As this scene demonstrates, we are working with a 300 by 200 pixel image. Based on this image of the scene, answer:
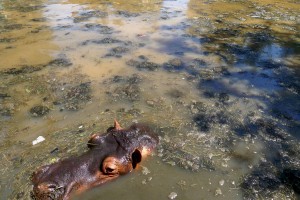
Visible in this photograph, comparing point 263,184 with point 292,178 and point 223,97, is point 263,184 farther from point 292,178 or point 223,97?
point 223,97

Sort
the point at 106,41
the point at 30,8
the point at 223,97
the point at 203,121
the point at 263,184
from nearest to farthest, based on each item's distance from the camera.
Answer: the point at 263,184
the point at 203,121
the point at 223,97
the point at 106,41
the point at 30,8

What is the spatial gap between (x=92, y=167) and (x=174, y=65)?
4838 mm

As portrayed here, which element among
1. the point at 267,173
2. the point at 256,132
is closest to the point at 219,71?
the point at 256,132

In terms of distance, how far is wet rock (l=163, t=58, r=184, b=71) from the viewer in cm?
798

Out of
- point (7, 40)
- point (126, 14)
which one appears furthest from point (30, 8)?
point (126, 14)

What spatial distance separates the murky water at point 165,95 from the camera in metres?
4.66

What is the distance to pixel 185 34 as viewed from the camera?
10.2 metres

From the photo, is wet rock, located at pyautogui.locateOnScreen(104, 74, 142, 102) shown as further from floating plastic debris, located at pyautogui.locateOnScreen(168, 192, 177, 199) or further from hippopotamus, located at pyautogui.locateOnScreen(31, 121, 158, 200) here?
floating plastic debris, located at pyautogui.locateOnScreen(168, 192, 177, 199)

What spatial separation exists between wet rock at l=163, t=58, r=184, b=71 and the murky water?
0.05 metres

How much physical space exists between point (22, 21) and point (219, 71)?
7.92 metres

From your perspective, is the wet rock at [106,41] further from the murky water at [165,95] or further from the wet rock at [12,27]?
the wet rock at [12,27]

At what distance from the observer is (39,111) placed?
20.4 ft

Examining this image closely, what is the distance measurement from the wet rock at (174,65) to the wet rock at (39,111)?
10.9 feet

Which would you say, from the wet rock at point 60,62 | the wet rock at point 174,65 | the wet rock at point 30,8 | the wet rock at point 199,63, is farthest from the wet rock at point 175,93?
the wet rock at point 30,8
